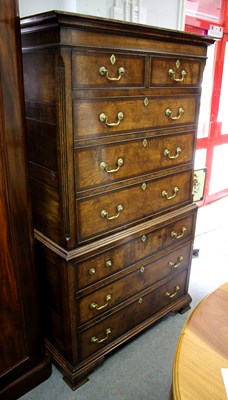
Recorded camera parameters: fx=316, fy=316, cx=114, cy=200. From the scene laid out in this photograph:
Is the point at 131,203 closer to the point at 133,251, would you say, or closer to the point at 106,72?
the point at 133,251

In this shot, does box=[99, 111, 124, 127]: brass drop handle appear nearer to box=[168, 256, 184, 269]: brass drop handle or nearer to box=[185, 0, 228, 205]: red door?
box=[168, 256, 184, 269]: brass drop handle

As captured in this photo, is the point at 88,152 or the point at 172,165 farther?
the point at 172,165

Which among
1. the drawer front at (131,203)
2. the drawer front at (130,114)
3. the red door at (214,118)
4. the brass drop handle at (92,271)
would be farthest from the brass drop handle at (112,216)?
the red door at (214,118)

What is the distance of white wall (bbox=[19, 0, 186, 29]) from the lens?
1583 mm

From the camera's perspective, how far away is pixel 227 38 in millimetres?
3385

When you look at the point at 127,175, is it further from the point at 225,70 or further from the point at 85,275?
the point at 225,70

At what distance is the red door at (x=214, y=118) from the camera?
3.32m

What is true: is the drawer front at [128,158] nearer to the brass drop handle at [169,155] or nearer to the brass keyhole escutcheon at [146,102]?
the brass drop handle at [169,155]

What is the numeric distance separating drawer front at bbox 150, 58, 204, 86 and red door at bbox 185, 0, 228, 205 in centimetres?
159

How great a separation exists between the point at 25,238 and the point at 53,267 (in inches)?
8.3

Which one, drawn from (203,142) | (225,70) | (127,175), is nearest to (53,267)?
(127,175)

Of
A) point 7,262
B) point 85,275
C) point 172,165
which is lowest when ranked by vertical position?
point 85,275

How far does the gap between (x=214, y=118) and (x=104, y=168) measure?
2688 mm

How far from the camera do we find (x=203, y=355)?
83cm
